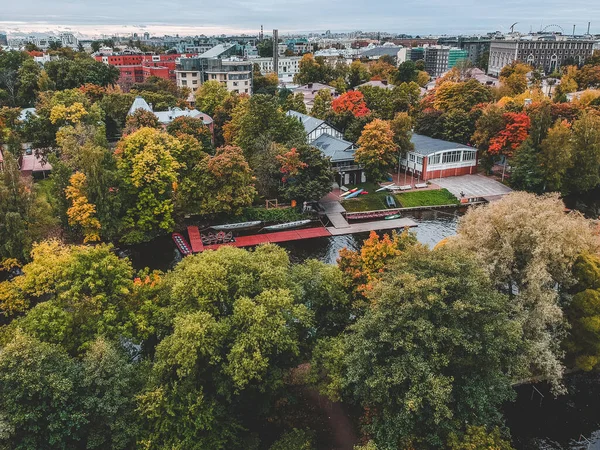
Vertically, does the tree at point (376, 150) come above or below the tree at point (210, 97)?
below

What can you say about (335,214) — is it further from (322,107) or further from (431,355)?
(431,355)

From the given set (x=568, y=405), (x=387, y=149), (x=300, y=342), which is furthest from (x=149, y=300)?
(x=387, y=149)

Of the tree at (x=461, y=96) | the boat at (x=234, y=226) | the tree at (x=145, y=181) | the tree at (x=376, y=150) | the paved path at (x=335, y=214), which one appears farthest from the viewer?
the tree at (x=461, y=96)

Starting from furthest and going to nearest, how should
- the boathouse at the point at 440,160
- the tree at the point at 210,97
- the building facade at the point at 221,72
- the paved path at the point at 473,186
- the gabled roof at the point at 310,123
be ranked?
the building facade at the point at 221,72, the tree at the point at 210,97, the gabled roof at the point at 310,123, the boathouse at the point at 440,160, the paved path at the point at 473,186

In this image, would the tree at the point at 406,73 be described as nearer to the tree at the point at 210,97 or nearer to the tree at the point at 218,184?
the tree at the point at 210,97

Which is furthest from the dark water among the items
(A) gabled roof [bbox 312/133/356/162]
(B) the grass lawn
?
(A) gabled roof [bbox 312/133/356/162]

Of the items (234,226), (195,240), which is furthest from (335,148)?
(195,240)

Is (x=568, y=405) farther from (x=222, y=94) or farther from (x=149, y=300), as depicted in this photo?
(x=222, y=94)

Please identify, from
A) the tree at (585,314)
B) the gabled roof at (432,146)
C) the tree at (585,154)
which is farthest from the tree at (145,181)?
the tree at (585,154)
